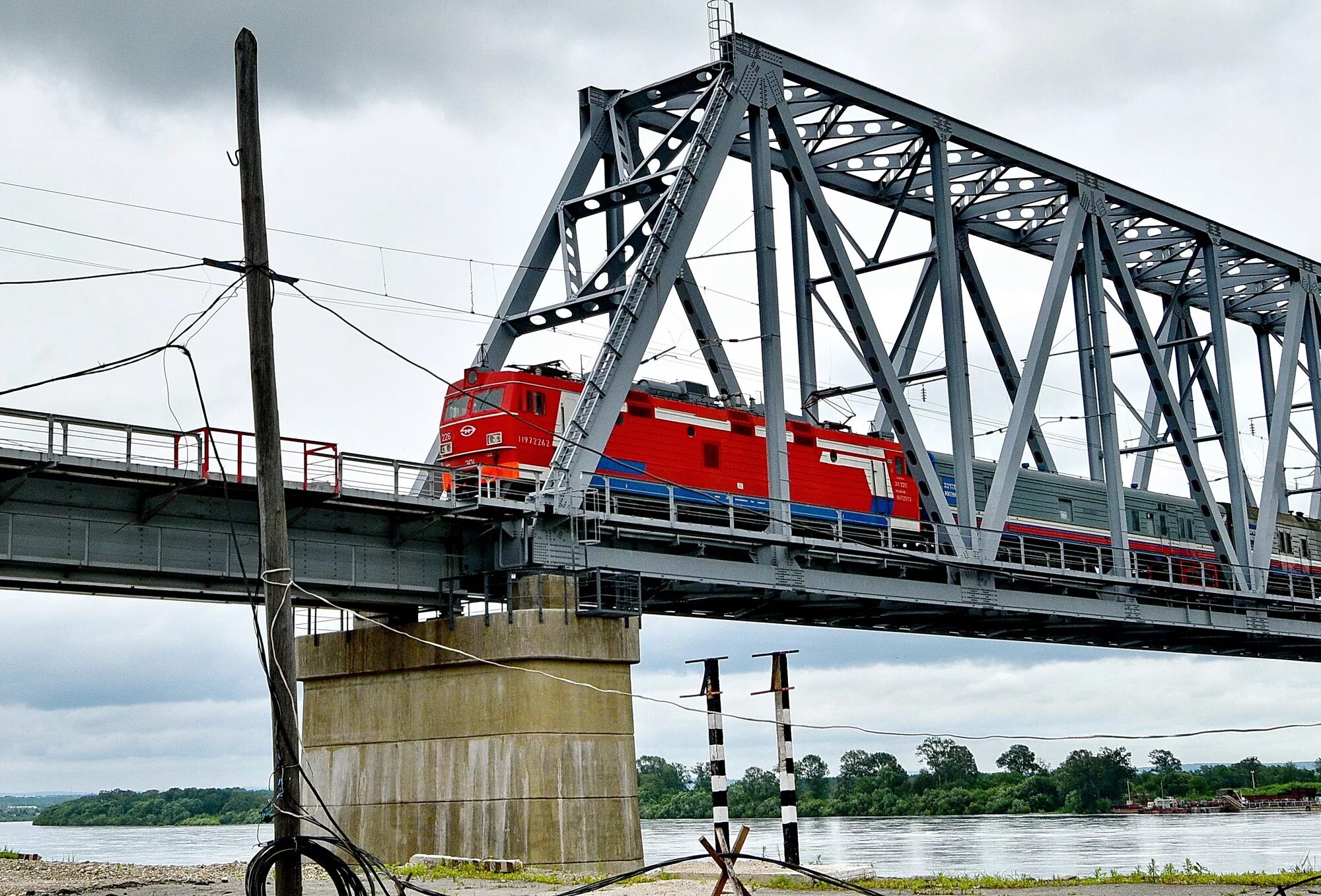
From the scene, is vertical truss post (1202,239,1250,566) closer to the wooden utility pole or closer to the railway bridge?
the railway bridge

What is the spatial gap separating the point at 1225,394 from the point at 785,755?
125 feet

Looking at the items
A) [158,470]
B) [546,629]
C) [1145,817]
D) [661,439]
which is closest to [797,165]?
[661,439]

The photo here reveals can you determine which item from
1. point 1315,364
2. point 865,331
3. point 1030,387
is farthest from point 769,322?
point 1315,364

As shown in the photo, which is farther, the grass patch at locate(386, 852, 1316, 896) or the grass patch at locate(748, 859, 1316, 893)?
the grass patch at locate(386, 852, 1316, 896)

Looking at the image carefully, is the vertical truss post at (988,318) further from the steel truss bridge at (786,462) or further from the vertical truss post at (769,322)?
the vertical truss post at (769,322)

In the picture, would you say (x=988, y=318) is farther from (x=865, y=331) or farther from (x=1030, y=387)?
(x=865, y=331)

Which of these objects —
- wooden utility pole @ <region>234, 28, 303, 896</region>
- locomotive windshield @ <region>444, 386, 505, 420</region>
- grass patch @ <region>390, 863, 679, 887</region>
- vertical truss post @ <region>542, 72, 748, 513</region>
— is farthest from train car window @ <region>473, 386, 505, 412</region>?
wooden utility pole @ <region>234, 28, 303, 896</region>

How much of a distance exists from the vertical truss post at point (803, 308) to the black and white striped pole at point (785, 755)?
16.5 meters

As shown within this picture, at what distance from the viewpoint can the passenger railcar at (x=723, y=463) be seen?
120ft

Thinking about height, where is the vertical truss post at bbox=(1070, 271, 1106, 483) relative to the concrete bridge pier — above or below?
above

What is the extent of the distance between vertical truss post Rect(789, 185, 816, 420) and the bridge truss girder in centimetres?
8

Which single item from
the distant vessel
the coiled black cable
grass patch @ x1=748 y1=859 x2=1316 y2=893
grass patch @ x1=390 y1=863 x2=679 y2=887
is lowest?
the distant vessel

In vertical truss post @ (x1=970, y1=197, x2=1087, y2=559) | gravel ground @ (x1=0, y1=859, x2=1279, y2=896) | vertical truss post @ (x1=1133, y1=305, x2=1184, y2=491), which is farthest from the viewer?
vertical truss post @ (x1=1133, y1=305, x2=1184, y2=491)

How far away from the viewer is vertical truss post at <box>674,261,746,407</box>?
43.9 meters
